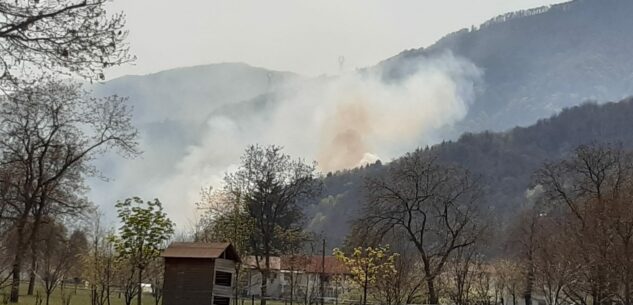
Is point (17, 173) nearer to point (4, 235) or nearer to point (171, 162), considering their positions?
point (4, 235)

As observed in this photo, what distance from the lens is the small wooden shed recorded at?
24438mm

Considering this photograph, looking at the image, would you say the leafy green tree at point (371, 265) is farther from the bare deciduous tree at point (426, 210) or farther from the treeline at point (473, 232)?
the bare deciduous tree at point (426, 210)

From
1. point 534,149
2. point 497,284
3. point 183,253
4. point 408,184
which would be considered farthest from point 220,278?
point 534,149

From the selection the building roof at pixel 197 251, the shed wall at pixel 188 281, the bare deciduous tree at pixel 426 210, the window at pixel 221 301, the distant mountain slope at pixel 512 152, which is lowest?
the window at pixel 221 301

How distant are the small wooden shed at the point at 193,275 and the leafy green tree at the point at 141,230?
0.68 meters

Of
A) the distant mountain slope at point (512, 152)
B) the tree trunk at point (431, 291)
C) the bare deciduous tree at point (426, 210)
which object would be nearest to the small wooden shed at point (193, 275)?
the tree trunk at point (431, 291)

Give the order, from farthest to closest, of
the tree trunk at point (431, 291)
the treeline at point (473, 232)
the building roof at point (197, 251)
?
the tree trunk at point (431, 291), the treeline at point (473, 232), the building roof at point (197, 251)

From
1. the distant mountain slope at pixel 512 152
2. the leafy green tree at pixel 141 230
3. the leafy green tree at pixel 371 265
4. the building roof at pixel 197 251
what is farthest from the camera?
the distant mountain slope at pixel 512 152

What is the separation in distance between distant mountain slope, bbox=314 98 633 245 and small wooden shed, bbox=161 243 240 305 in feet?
289

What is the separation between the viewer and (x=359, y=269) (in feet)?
108

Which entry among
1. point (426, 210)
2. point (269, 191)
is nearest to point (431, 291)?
point (426, 210)

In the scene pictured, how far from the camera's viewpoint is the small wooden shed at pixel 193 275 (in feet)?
80.2

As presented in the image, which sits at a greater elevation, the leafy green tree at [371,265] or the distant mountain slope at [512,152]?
the distant mountain slope at [512,152]

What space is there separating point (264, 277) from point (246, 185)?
575cm
